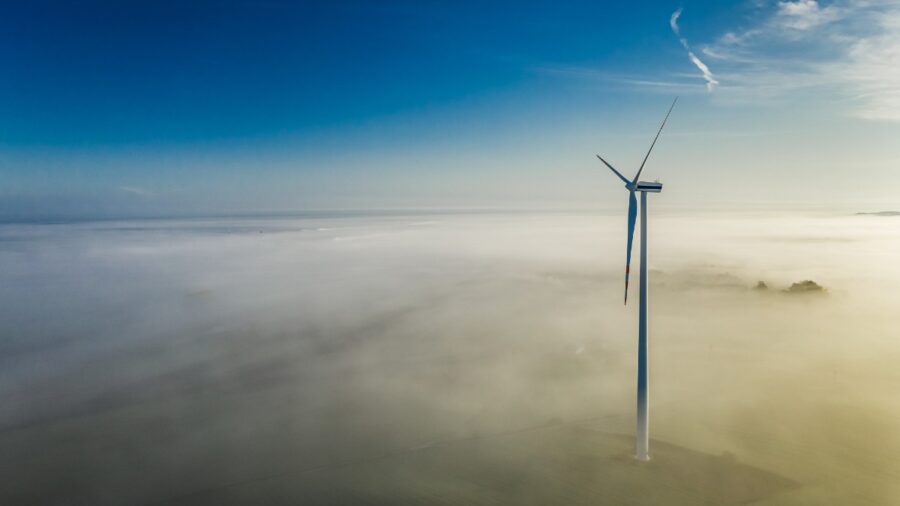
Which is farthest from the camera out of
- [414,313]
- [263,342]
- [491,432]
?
[414,313]

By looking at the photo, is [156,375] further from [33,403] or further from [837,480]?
[837,480]

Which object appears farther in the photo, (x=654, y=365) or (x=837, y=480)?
(x=654, y=365)

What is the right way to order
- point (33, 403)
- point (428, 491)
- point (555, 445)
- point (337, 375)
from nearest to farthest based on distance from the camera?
point (428, 491) < point (555, 445) < point (33, 403) < point (337, 375)

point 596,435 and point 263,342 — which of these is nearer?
point 596,435

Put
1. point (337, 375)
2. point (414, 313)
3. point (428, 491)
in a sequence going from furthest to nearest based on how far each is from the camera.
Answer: point (414, 313)
point (337, 375)
point (428, 491)

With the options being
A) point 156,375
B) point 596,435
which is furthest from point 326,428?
point 156,375

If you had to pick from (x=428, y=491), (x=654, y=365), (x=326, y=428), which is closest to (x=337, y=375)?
(x=326, y=428)

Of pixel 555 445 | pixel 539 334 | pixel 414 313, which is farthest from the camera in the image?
pixel 414 313

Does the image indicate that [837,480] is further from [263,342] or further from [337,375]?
[263,342]
